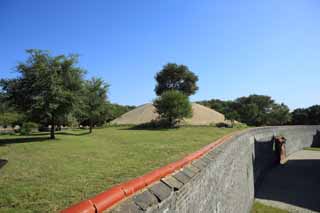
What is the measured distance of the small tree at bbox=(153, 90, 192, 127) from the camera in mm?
30984

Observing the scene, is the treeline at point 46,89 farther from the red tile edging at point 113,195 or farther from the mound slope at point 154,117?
the mound slope at point 154,117

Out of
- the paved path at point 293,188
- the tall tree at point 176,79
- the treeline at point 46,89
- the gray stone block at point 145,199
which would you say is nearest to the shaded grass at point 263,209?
the paved path at point 293,188

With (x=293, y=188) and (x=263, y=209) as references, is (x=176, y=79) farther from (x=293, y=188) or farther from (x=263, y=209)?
(x=263, y=209)

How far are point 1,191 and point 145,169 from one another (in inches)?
136

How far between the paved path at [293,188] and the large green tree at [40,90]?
14161mm

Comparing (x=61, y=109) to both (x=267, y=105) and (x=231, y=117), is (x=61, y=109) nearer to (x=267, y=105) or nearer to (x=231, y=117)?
(x=231, y=117)

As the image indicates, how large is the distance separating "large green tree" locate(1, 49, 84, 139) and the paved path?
14.2 m

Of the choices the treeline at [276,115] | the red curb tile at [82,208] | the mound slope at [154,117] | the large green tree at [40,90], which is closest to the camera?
the red curb tile at [82,208]

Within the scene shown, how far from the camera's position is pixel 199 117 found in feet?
147

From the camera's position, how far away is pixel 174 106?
3098cm

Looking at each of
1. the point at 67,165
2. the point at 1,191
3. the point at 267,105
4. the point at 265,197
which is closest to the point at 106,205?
the point at 1,191

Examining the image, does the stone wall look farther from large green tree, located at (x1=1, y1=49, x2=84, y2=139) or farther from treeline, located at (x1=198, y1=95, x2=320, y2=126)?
treeline, located at (x1=198, y1=95, x2=320, y2=126)

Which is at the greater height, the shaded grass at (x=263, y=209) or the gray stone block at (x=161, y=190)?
the gray stone block at (x=161, y=190)

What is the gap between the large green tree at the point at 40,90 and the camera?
1423 cm
